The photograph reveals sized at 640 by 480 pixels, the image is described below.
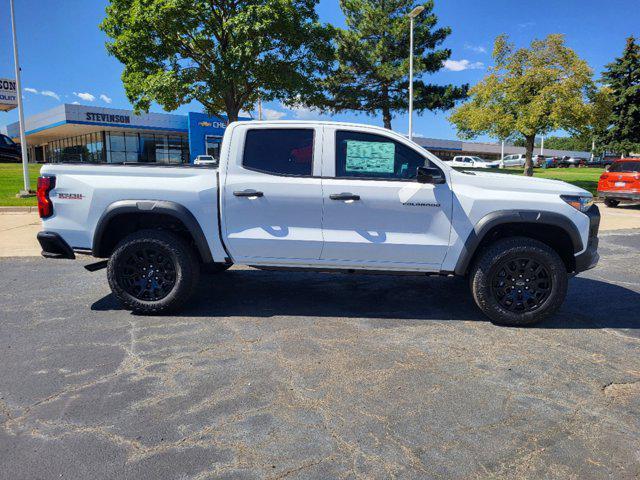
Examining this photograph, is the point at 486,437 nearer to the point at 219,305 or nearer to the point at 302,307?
the point at 302,307

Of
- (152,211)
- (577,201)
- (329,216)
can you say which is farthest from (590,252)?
(152,211)

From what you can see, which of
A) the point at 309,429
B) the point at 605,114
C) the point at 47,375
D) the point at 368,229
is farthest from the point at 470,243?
the point at 605,114

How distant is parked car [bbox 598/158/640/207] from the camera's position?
50.7 ft

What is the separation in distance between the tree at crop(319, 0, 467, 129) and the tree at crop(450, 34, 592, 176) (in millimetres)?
3164

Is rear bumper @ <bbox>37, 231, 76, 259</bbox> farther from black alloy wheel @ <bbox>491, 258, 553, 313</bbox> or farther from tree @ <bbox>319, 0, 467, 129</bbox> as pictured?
tree @ <bbox>319, 0, 467, 129</bbox>

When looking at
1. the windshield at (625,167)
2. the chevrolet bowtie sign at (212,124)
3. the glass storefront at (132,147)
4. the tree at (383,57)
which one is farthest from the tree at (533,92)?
the glass storefront at (132,147)

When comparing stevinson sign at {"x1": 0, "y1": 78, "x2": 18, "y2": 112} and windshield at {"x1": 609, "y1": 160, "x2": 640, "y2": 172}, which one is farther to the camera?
stevinson sign at {"x1": 0, "y1": 78, "x2": 18, "y2": 112}

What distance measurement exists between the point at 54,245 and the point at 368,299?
133 inches

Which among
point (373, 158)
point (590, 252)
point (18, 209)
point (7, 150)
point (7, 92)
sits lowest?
point (18, 209)

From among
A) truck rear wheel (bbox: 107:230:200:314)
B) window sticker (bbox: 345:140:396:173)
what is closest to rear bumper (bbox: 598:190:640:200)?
window sticker (bbox: 345:140:396:173)

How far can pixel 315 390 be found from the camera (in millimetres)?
3113

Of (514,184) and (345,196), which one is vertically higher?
(514,184)

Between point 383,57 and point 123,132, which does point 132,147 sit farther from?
point 383,57

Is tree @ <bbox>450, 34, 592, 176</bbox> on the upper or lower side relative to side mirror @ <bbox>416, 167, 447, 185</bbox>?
upper
